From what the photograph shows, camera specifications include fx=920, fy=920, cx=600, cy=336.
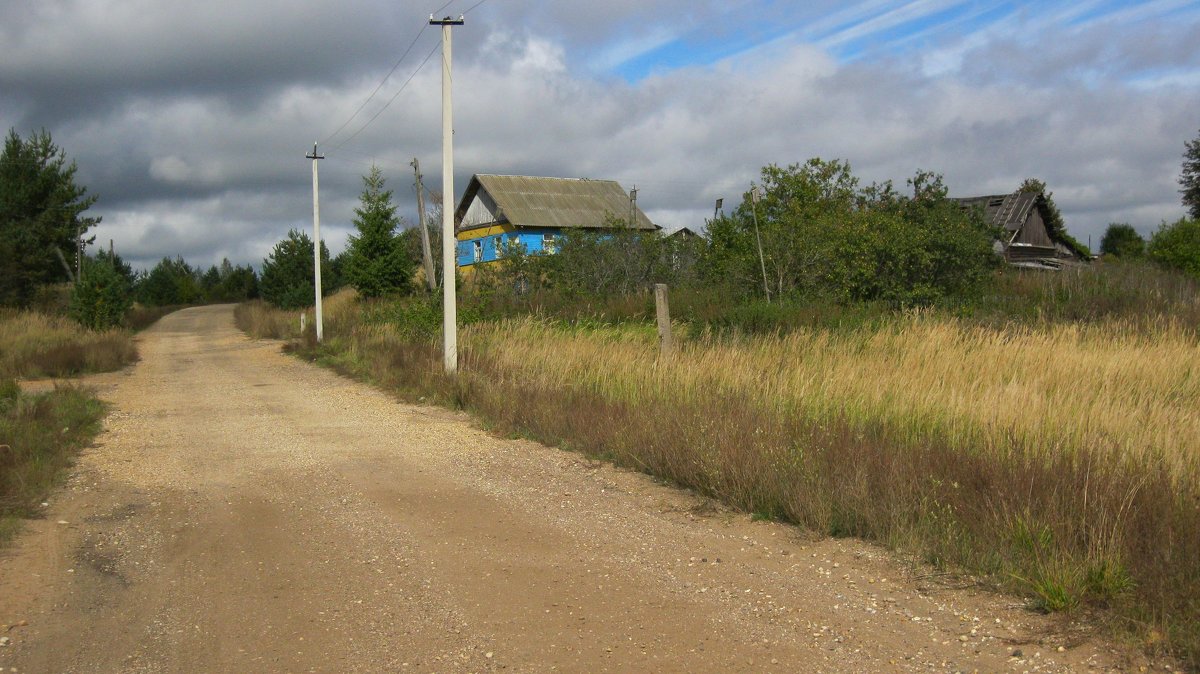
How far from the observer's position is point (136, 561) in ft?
20.1

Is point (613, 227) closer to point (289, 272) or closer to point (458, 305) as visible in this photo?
point (458, 305)

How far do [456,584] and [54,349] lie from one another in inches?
806

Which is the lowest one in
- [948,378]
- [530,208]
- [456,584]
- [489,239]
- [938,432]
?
[456,584]

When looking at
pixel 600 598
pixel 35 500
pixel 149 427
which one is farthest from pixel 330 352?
pixel 600 598

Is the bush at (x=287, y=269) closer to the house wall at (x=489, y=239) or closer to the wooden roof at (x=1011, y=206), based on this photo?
the house wall at (x=489, y=239)

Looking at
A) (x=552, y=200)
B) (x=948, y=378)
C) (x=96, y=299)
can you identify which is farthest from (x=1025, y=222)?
(x=96, y=299)

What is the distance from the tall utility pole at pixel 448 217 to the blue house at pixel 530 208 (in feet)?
110

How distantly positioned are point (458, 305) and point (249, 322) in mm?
26252

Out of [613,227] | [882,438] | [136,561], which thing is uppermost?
[613,227]

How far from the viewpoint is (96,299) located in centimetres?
3334

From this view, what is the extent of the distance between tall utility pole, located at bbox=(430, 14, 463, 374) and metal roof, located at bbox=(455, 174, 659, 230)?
1387 inches

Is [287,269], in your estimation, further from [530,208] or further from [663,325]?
[663,325]

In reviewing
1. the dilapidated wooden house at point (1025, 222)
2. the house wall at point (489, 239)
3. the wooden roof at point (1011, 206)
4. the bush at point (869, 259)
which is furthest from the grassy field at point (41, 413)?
the wooden roof at point (1011, 206)

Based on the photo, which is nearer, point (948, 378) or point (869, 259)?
point (948, 378)
